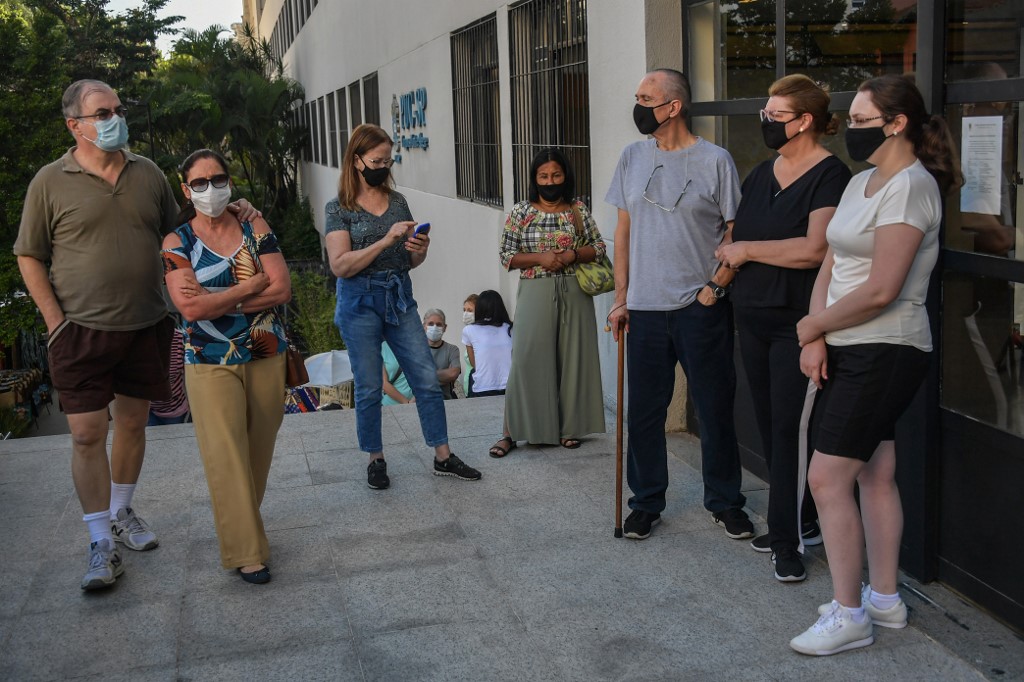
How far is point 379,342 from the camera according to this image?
5.69 m

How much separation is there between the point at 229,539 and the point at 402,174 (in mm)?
12359

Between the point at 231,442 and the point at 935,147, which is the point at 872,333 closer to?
the point at 935,147

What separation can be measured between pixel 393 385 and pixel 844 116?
476cm

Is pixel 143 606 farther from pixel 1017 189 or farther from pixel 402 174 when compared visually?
pixel 402 174

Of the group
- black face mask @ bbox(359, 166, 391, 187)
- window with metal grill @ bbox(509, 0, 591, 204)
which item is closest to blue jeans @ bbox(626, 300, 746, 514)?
black face mask @ bbox(359, 166, 391, 187)

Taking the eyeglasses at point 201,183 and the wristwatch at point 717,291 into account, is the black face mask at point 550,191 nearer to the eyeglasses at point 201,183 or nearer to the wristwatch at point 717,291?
the wristwatch at point 717,291

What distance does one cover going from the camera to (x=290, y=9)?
1521 inches

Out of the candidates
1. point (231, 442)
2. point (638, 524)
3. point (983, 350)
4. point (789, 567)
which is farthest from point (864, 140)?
point (231, 442)

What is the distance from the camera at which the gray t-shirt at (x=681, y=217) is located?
15.2 feet

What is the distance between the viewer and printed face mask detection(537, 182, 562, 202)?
234 inches

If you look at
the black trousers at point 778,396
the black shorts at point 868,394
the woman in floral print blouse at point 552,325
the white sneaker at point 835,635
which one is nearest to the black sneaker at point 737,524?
the black trousers at point 778,396

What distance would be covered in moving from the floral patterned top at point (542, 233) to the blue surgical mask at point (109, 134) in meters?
2.17

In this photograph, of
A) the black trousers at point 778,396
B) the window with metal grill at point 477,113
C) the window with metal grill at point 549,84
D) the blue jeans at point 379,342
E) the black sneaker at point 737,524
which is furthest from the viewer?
the window with metal grill at point 477,113

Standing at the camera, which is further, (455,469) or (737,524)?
(455,469)
